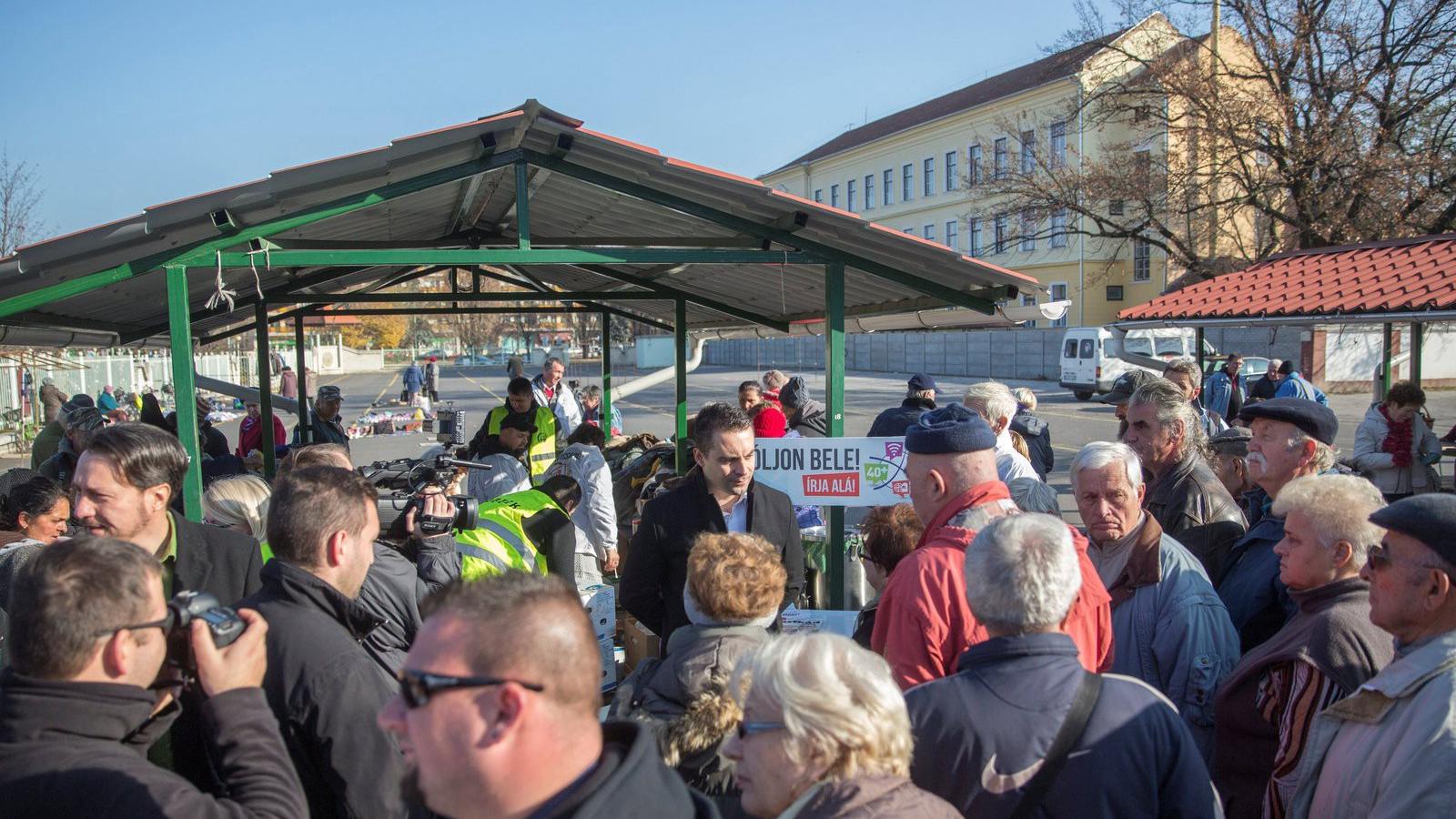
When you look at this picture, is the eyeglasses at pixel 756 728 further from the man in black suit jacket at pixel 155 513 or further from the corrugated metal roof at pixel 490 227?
the corrugated metal roof at pixel 490 227

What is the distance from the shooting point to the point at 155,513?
3.12 meters

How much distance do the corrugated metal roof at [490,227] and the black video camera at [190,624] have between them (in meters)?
3.58

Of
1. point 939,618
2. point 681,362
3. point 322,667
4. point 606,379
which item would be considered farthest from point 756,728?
point 606,379

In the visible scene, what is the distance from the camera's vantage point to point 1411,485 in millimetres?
8031

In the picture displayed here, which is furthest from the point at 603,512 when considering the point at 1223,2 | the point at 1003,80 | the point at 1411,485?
the point at 1003,80

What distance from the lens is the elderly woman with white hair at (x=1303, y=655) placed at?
8.55 feet

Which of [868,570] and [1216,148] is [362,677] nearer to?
[868,570]

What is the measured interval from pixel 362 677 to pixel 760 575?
1.08 metres

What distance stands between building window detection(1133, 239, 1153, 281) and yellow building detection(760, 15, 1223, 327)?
57 mm

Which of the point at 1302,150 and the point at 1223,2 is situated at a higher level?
the point at 1223,2

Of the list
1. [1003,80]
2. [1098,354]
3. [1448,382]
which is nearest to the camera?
[1098,354]

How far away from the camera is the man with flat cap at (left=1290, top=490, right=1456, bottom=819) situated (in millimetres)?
2029

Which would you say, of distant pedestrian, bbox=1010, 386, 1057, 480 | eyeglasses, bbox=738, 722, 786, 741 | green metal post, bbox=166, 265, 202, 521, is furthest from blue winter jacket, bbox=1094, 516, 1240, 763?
green metal post, bbox=166, 265, 202, 521

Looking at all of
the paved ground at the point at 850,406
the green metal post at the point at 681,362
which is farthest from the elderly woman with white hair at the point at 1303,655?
the paved ground at the point at 850,406
